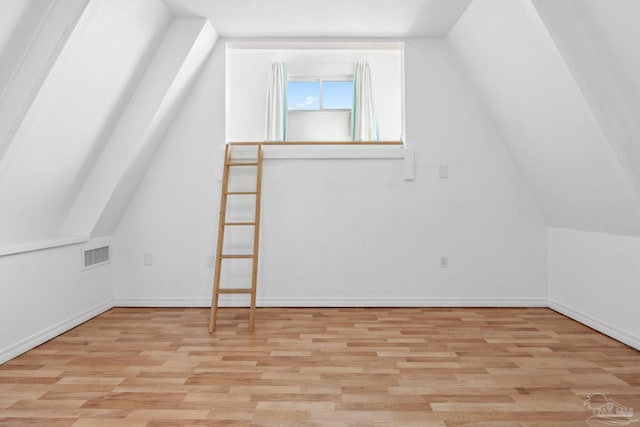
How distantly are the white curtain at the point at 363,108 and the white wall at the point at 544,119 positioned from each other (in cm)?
251

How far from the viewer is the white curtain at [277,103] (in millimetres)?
6328

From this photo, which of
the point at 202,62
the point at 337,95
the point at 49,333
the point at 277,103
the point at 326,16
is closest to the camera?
the point at 49,333

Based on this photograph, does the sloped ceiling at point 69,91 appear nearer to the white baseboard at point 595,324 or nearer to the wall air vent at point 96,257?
the wall air vent at point 96,257

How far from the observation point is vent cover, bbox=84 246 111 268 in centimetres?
356

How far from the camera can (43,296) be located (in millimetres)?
3004

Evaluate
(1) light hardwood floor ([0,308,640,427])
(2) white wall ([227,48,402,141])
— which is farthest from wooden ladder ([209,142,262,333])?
(2) white wall ([227,48,402,141])

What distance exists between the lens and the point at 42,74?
90.8 inches

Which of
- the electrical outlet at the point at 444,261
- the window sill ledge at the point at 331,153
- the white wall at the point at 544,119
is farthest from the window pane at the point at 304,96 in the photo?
the electrical outlet at the point at 444,261

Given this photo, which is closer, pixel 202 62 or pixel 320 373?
pixel 320 373

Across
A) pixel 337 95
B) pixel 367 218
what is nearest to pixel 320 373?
pixel 367 218

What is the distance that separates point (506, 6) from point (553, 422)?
2350 millimetres

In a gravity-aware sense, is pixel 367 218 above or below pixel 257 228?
above

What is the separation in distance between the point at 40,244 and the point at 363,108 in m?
4.51

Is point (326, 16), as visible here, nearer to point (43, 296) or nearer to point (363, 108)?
point (43, 296)
